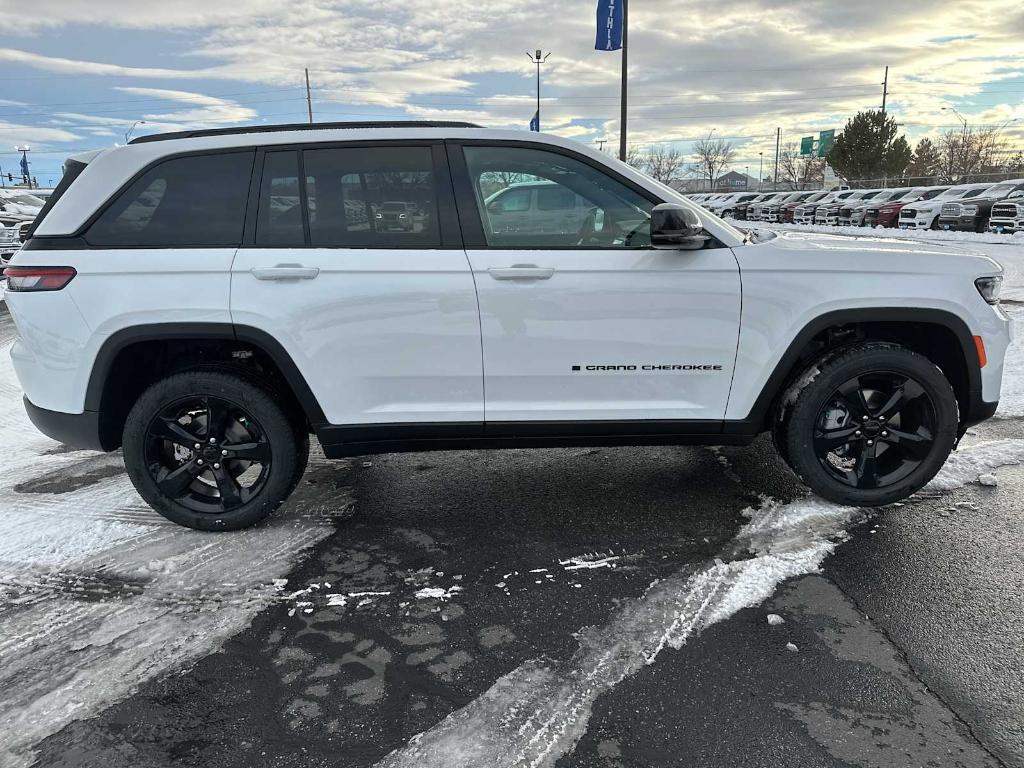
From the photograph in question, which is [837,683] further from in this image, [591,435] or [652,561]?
[591,435]

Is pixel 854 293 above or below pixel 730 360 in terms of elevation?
above

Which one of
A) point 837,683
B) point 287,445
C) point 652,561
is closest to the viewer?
point 837,683

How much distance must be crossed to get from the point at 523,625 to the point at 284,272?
184 centimetres

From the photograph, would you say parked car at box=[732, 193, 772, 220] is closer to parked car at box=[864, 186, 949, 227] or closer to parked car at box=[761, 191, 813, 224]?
parked car at box=[761, 191, 813, 224]

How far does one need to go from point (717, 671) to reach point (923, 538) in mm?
1570

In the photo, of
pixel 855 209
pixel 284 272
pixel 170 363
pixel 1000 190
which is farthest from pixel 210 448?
pixel 855 209

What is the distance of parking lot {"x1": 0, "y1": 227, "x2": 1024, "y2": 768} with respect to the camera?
2156 millimetres

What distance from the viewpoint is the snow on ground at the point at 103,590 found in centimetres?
241

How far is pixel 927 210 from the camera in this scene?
927 inches

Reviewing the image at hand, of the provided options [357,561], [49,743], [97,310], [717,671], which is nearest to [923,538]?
[717,671]

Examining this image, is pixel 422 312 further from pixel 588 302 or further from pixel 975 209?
pixel 975 209

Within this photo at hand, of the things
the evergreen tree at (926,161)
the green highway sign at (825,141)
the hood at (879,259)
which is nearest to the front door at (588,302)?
the hood at (879,259)

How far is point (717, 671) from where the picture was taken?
244 cm

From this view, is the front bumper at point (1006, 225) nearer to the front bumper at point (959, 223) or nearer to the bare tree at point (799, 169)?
the front bumper at point (959, 223)
